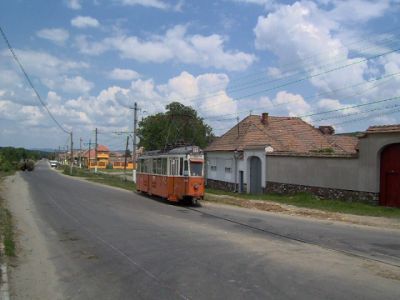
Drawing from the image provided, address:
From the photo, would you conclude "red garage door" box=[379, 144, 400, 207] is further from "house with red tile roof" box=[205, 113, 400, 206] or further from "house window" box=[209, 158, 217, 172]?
"house window" box=[209, 158, 217, 172]

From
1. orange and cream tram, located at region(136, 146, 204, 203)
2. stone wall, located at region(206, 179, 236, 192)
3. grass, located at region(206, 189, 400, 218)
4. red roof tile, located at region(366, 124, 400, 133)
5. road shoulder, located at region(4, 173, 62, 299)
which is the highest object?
red roof tile, located at region(366, 124, 400, 133)

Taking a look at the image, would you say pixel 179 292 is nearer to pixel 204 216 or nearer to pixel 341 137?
pixel 204 216

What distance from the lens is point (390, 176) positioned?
2388cm

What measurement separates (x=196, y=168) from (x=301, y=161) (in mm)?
7283

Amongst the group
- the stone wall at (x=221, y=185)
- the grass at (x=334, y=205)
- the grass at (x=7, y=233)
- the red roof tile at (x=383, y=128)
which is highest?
the red roof tile at (x=383, y=128)

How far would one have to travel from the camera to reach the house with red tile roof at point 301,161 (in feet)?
79.5

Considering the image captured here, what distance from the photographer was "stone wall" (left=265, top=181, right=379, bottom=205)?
25.0 metres

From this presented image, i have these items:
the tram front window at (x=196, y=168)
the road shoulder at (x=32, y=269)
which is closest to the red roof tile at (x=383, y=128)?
the tram front window at (x=196, y=168)

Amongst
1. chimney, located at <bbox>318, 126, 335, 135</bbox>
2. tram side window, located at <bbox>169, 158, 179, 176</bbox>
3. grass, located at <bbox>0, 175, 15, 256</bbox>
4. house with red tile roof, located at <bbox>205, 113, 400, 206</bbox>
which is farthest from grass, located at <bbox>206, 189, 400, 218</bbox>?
chimney, located at <bbox>318, 126, 335, 135</bbox>

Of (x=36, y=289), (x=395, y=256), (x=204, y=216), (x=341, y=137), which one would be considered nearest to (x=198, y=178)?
(x=204, y=216)

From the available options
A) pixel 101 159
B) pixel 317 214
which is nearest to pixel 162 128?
pixel 317 214

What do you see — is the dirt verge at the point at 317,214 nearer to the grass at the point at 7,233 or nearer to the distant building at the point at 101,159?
the grass at the point at 7,233

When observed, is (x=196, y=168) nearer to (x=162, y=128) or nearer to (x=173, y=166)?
(x=173, y=166)

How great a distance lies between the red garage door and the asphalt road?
6.44 meters
